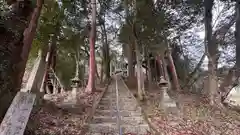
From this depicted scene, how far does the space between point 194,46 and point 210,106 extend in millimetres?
6310

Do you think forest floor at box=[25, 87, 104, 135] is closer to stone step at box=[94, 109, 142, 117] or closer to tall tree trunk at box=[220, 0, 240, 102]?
stone step at box=[94, 109, 142, 117]

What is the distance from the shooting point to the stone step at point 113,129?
22.3 ft

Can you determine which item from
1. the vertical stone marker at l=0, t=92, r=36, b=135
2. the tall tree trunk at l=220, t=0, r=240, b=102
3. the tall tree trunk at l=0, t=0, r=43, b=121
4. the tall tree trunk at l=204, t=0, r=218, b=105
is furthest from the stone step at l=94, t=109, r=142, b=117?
the vertical stone marker at l=0, t=92, r=36, b=135

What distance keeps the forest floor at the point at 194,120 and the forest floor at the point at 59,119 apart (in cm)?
220

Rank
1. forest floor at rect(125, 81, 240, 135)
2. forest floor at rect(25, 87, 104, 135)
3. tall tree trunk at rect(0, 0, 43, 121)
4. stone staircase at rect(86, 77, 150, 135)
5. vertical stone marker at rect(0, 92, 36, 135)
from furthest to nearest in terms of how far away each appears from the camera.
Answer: forest floor at rect(125, 81, 240, 135)
stone staircase at rect(86, 77, 150, 135)
forest floor at rect(25, 87, 104, 135)
tall tree trunk at rect(0, 0, 43, 121)
vertical stone marker at rect(0, 92, 36, 135)

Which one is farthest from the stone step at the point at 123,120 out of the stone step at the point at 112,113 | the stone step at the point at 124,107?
the stone step at the point at 124,107

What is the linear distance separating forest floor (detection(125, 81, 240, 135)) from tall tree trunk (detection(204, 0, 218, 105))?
0.70 metres

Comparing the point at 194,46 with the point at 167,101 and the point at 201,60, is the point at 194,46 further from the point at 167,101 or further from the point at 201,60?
the point at 167,101

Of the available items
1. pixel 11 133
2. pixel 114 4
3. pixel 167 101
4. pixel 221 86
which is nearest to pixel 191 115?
pixel 167 101

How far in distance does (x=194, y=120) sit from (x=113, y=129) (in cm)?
294

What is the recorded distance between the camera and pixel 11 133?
305cm

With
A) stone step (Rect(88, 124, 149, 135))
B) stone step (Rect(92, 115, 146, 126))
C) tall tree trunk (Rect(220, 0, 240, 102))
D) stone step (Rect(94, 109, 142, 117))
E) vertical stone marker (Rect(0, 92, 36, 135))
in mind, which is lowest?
stone step (Rect(88, 124, 149, 135))

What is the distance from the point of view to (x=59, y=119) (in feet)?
25.2

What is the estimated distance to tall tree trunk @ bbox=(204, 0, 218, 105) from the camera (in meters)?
10.2
